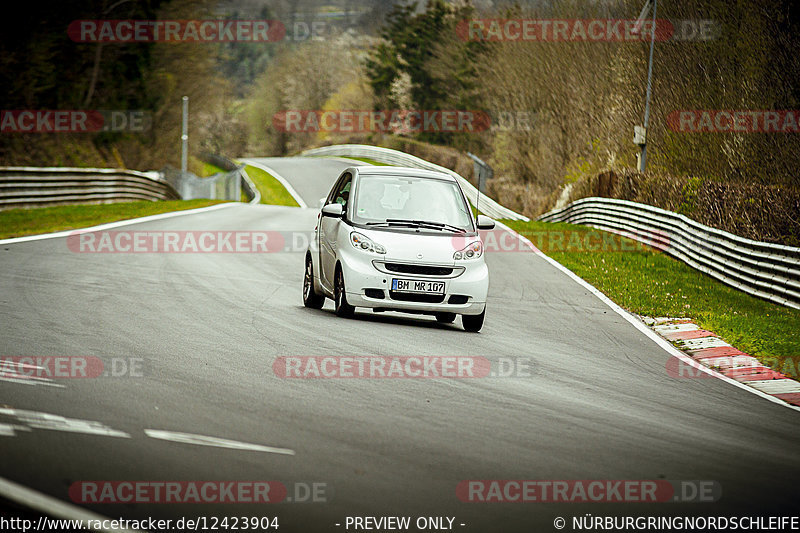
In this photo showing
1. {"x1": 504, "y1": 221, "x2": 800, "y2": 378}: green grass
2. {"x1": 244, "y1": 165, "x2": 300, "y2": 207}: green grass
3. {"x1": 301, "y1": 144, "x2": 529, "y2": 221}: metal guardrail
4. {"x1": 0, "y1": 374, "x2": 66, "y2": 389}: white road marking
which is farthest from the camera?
{"x1": 244, "y1": 165, "x2": 300, "y2": 207}: green grass

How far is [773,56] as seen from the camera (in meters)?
28.5

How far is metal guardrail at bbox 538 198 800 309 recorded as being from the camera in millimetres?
15414

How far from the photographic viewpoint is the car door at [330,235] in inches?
474

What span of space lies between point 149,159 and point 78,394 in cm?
5164

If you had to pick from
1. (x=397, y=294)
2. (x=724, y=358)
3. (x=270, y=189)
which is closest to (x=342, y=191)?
(x=397, y=294)

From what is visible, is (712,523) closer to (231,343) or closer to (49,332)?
(231,343)

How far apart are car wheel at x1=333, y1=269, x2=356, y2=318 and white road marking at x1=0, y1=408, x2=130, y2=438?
18.4ft

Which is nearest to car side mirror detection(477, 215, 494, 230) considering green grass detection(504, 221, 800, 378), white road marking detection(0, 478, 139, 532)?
green grass detection(504, 221, 800, 378)

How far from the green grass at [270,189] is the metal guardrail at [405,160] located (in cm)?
922

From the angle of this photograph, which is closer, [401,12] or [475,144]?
[475,144]

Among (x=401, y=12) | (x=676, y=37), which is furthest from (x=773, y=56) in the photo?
(x=401, y=12)

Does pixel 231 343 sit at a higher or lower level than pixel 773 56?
lower

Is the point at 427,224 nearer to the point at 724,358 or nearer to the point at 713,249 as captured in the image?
the point at 724,358

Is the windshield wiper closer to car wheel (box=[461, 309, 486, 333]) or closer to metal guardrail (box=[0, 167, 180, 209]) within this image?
car wheel (box=[461, 309, 486, 333])
